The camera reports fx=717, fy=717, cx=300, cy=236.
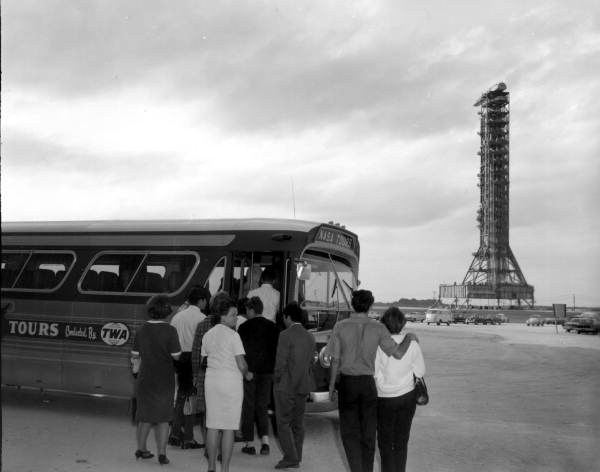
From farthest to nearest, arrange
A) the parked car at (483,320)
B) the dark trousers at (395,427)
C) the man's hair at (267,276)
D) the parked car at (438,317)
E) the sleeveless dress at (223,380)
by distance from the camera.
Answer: the parked car at (483,320), the parked car at (438,317), the man's hair at (267,276), the sleeveless dress at (223,380), the dark trousers at (395,427)

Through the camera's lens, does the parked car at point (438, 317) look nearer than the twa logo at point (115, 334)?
No

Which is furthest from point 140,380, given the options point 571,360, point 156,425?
point 571,360

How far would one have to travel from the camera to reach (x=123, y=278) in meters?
10.3

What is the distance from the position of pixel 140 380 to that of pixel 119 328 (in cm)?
315

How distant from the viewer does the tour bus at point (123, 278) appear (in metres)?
9.72

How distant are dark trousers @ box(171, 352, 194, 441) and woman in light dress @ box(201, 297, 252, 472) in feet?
3.92

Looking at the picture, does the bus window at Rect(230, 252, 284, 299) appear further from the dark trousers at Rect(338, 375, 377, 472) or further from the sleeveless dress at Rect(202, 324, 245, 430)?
the dark trousers at Rect(338, 375, 377, 472)

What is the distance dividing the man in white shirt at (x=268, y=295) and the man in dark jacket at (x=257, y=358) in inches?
41.7

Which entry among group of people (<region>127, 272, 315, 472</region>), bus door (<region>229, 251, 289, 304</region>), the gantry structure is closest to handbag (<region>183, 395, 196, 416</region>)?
group of people (<region>127, 272, 315, 472</region>)

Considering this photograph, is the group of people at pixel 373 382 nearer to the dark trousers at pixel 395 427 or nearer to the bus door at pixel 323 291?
the dark trousers at pixel 395 427

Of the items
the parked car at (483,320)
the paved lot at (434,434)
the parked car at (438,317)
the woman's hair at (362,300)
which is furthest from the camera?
the parked car at (483,320)

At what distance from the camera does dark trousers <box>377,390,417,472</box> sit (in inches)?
239

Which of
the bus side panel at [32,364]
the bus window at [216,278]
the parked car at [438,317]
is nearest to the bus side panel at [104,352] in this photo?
the bus side panel at [32,364]

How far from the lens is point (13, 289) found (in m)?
11.0
